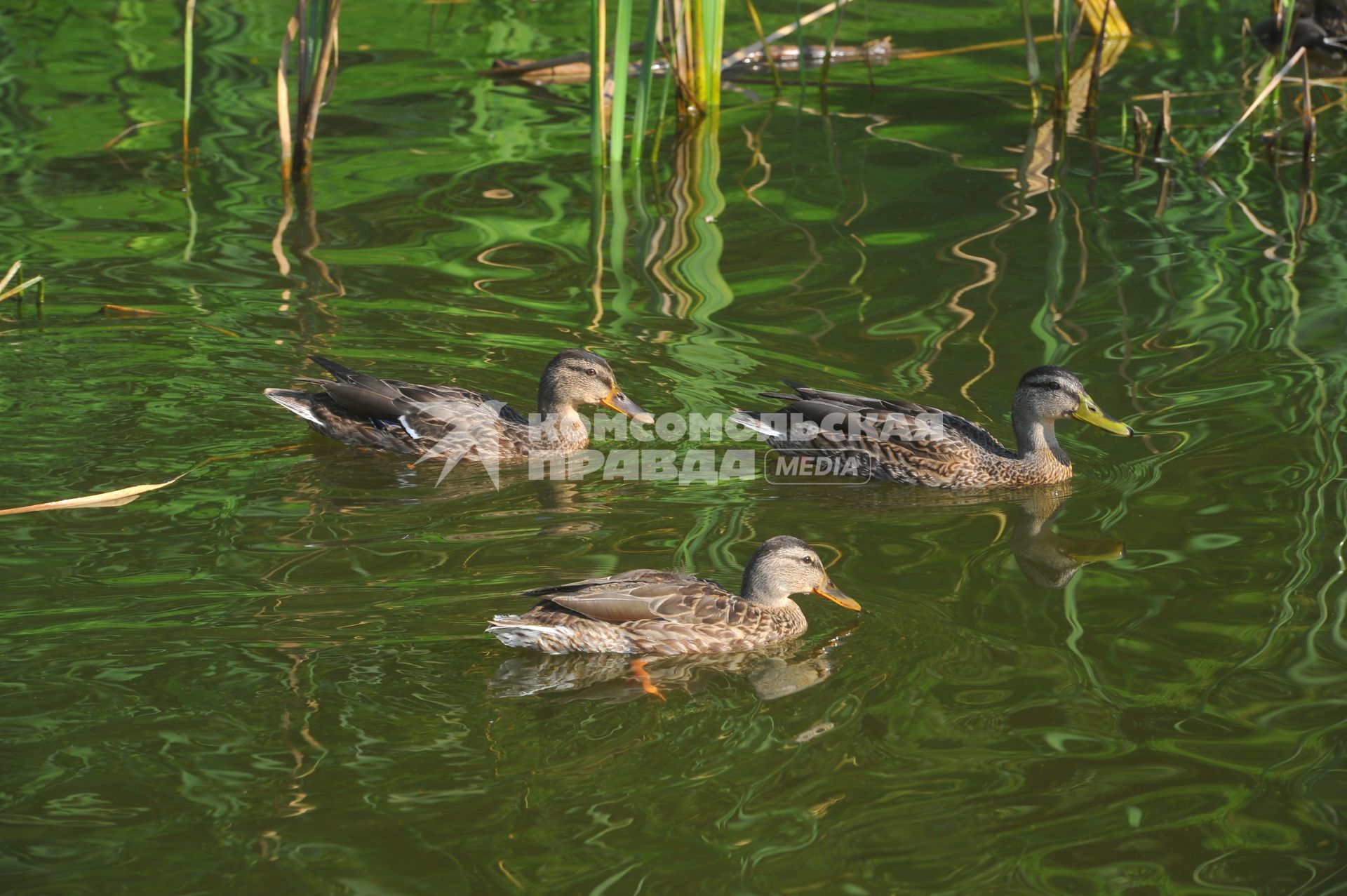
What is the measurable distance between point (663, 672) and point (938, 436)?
8.06ft

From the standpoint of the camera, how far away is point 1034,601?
6.48m

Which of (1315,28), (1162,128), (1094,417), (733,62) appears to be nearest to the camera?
(1094,417)

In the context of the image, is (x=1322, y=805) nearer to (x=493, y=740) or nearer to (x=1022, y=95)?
(x=493, y=740)

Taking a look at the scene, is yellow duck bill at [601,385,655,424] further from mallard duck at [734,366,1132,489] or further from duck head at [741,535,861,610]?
duck head at [741,535,861,610]

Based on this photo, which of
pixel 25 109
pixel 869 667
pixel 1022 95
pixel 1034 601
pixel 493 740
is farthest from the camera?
pixel 1022 95

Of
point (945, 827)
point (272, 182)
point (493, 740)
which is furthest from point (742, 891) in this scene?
point (272, 182)

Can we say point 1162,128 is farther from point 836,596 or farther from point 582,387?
point 836,596

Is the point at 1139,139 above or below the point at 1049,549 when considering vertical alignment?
above

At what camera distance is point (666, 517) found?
728 cm

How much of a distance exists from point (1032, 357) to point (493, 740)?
4879 millimetres

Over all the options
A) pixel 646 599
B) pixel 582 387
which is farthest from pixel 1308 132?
pixel 646 599

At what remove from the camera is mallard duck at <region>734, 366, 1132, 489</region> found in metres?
7.92

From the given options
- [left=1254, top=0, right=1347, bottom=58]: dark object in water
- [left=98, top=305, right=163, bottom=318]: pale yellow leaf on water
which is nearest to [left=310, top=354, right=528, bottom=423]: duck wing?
[left=98, top=305, right=163, bottom=318]: pale yellow leaf on water

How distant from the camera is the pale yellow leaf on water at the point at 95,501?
22.5 feet
